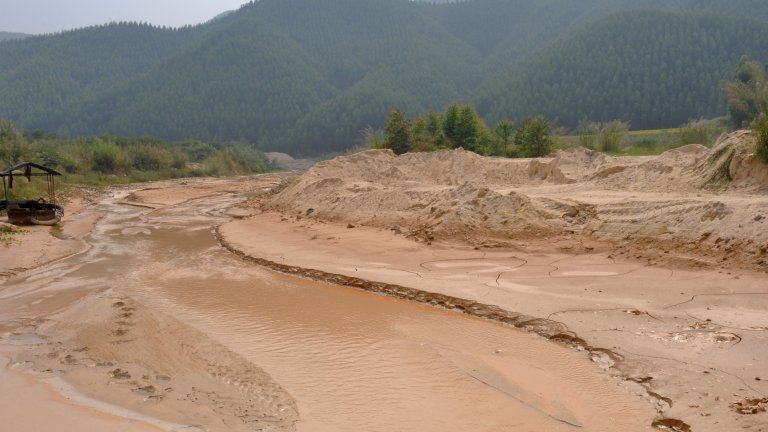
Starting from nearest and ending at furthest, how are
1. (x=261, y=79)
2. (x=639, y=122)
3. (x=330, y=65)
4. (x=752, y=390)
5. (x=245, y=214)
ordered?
(x=752, y=390), (x=245, y=214), (x=639, y=122), (x=261, y=79), (x=330, y=65)

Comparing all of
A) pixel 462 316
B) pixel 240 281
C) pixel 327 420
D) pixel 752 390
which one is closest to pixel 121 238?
pixel 240 281

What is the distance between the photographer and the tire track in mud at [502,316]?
5359 millimetres

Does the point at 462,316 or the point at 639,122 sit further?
the point at 639,122

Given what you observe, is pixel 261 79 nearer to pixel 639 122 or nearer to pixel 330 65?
pixel 330 65

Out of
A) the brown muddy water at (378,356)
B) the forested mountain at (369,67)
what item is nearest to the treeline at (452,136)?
the brown muddy water at (378,356)

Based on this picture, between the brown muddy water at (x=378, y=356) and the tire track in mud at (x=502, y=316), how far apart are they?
0.14m

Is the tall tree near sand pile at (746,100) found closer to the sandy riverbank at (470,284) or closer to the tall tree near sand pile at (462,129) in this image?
the tall tree near sand pile at (462,129)

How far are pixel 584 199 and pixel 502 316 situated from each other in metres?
6.31

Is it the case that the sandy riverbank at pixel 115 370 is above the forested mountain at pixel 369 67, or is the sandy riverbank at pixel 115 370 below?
below

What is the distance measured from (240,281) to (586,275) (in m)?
6.30

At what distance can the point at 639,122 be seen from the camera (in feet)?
194

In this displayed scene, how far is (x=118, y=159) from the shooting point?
45.6m

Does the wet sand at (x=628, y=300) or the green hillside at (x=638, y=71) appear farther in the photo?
the green hillside at (x=638, y=71)

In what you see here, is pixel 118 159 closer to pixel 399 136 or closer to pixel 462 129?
pixel 399 136
